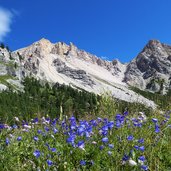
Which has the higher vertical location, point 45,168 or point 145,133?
point 145,133

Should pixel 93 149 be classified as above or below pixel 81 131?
below

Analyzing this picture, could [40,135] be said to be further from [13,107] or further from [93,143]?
[13,107]

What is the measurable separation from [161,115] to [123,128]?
6.83 feet

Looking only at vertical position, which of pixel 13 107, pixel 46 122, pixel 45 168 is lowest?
pixel 45 168

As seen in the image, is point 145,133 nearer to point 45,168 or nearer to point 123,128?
point 123,128

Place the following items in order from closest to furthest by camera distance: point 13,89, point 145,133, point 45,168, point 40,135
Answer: point 45,168
point 145,133
point 40,135
point 13,89

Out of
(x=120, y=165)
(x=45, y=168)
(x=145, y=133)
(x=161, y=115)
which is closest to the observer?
(x=120, y=165)

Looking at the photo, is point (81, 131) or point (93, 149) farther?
point (81, 131)

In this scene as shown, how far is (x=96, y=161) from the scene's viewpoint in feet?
18.7

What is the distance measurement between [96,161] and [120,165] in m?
0.90

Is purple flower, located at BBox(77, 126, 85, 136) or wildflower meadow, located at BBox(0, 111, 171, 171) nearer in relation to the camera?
wildflower meadow, located at BBox(0, 111, 171, 171)

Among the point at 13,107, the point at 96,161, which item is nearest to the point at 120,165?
the point at 96,161

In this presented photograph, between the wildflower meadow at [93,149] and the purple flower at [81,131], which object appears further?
the purple flower at [81,131]

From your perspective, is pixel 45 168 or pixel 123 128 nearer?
pixel 45 168
